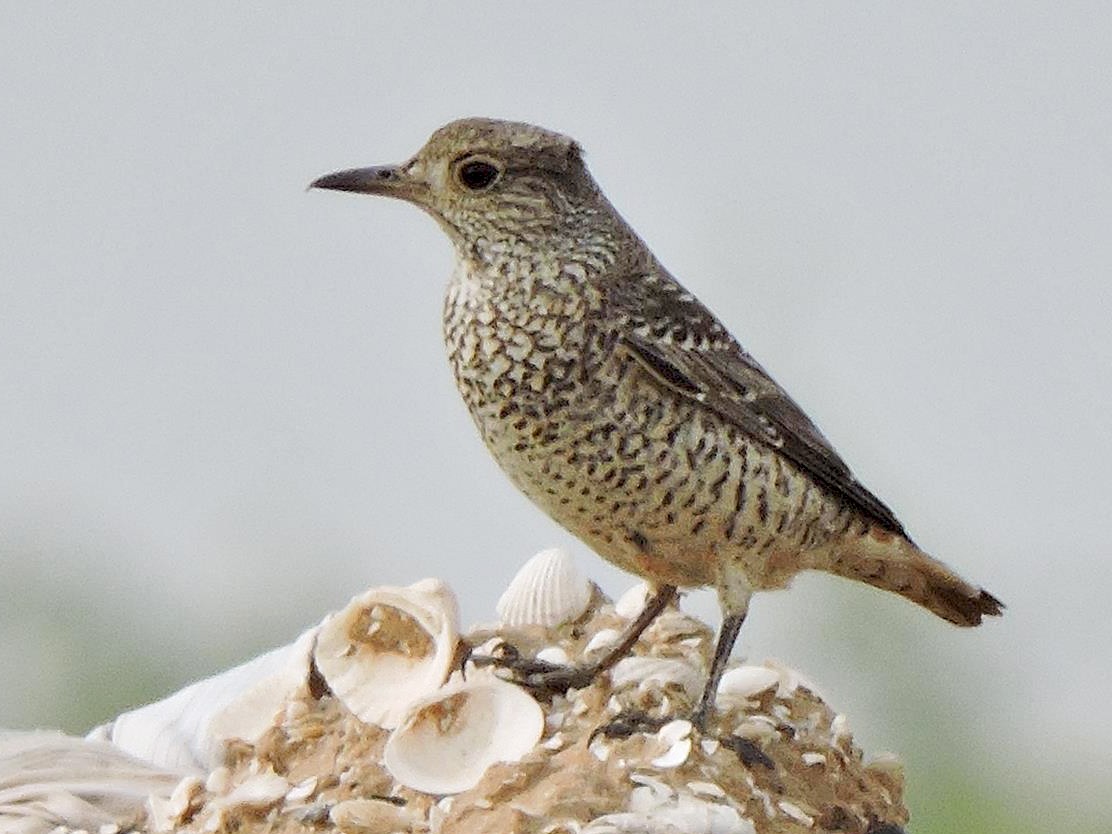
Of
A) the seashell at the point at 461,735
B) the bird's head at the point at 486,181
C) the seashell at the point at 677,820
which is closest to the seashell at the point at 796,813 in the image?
the seashell at the point at 677,820

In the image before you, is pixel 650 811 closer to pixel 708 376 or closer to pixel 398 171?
pixel 708 376

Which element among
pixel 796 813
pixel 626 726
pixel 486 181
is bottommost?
pixel 796 813

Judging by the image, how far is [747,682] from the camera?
3.12 metres

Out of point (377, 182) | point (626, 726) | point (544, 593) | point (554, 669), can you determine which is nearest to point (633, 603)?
point (544, 593)

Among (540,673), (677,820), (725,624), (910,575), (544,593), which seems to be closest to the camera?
(677,820)

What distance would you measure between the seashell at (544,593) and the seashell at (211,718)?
35cm

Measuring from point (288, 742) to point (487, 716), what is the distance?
0.29 m

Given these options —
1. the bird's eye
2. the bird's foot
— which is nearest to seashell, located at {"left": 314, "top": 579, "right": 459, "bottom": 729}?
the bird's foot

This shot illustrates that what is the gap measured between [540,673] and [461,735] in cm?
24

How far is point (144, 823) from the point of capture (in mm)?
2898

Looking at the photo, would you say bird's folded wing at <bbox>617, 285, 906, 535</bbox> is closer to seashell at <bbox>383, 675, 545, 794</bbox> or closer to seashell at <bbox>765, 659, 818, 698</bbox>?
seashell at <bbox>765, 659, 818, 698</bbox>

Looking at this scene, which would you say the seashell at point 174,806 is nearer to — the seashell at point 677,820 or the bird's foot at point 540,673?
the bird's foot at point 540,673

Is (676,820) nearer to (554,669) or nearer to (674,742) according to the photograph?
(674,742)

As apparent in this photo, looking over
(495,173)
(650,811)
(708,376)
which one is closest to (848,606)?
(708,376)
